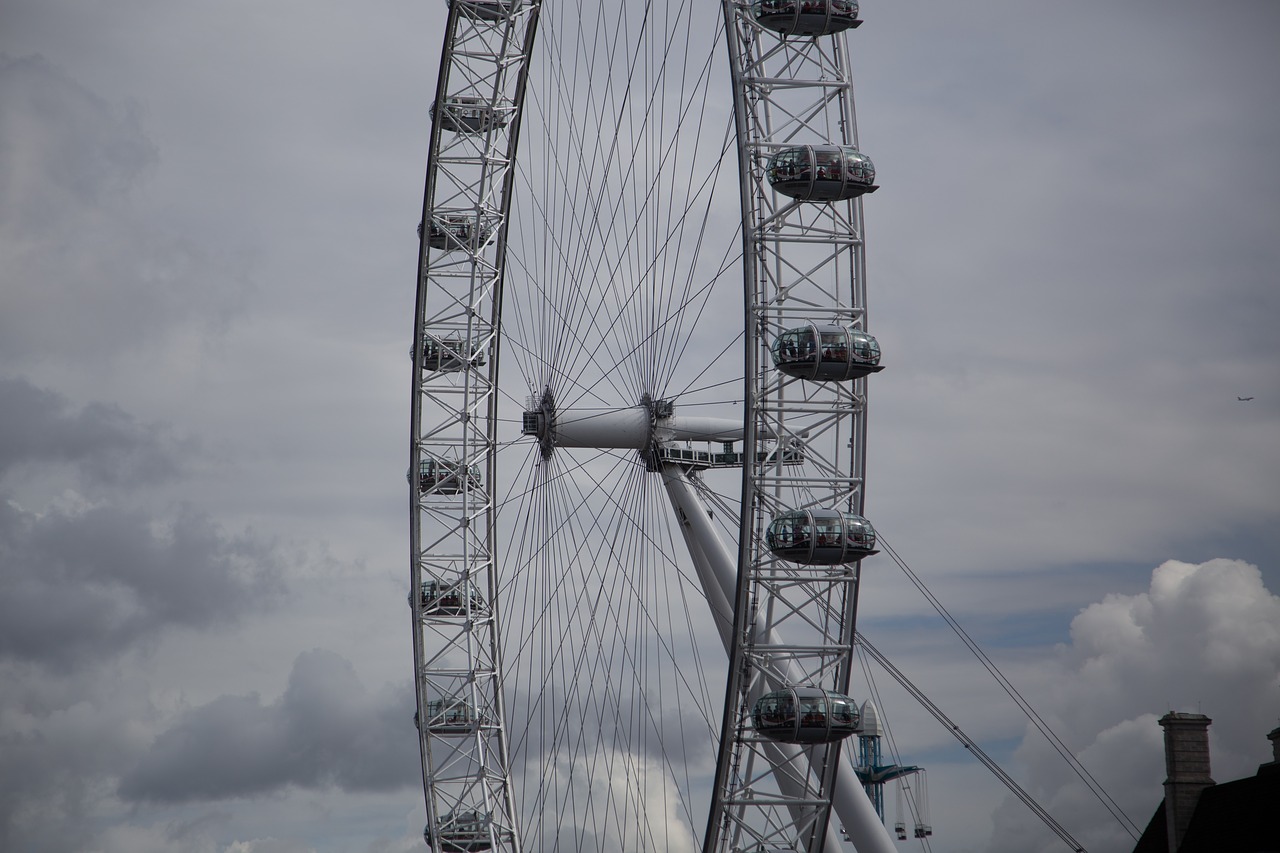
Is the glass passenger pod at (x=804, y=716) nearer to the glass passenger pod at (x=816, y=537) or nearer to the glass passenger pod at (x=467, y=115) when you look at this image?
the glass passenger pod at (x=816, y=537)

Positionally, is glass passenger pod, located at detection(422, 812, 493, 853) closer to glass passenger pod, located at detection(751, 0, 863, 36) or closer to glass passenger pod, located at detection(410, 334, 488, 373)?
glass passenger pod, located at detection(410, 334, 488, 373)

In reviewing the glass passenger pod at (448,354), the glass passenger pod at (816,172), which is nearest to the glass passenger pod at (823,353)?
the glass passenger pod at (816,172)

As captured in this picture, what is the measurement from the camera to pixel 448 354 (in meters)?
47.7

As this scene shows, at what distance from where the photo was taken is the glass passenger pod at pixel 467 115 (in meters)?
46.7

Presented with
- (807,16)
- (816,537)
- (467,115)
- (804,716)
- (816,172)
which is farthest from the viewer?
(467,115)

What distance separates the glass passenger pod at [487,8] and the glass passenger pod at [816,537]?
61.3 feet

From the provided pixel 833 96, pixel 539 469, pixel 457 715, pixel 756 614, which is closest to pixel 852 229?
pixel 833 96

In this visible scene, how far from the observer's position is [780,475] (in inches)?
1304

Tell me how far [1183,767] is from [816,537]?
9.79m

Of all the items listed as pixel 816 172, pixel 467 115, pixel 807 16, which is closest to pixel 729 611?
pixel 816 172

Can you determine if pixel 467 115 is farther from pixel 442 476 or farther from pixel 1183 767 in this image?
pixel 1183 767

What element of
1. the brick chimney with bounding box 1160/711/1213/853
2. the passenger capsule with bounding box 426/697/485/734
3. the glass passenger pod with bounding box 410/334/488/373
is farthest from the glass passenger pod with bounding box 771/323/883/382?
the passenger capsule with bounding box 426/697/485/734

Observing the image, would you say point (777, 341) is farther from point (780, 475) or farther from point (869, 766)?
point (869, 766)

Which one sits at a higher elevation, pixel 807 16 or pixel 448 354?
pixel 807 16
